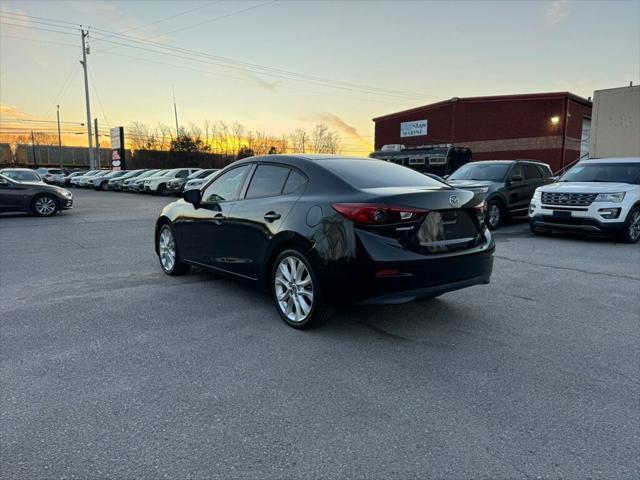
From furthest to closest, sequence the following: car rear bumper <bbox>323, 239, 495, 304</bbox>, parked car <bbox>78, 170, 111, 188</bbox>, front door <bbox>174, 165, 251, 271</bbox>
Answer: parked car <bbox>78, 170, 111, 188</bbox>, front door <bbox>174, 165, 251, 271</bbox>, car rear bumper <bbox>323, 239, 495, 304</bbox>

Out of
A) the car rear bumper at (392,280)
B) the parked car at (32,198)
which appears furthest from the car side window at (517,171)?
the parked car at (32,198)

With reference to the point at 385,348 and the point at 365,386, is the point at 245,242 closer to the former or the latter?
the point at 385,348

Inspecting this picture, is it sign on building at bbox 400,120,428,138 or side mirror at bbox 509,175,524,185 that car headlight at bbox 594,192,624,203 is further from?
sign on building at bbox 400,120,428,138

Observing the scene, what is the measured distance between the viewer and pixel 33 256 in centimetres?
846

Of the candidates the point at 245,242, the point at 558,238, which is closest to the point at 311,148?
the point at 558,238

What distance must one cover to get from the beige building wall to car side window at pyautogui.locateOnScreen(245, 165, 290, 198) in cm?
1619

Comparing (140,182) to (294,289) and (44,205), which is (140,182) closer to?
(44,205)

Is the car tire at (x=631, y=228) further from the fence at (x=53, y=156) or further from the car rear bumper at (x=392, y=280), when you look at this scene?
the fence at (x=53, y=156)

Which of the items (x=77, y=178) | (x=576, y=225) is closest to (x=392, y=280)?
(x=576, y=225)

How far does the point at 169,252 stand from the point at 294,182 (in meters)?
2.84

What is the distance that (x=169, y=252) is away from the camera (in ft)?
22.3

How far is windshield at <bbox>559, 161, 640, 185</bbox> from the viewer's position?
10562mm

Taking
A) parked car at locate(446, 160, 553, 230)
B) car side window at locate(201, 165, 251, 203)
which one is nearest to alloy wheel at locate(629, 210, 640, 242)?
parked car at locate(446, 160, 553, 230)

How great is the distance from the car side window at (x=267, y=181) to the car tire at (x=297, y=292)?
74 cm
